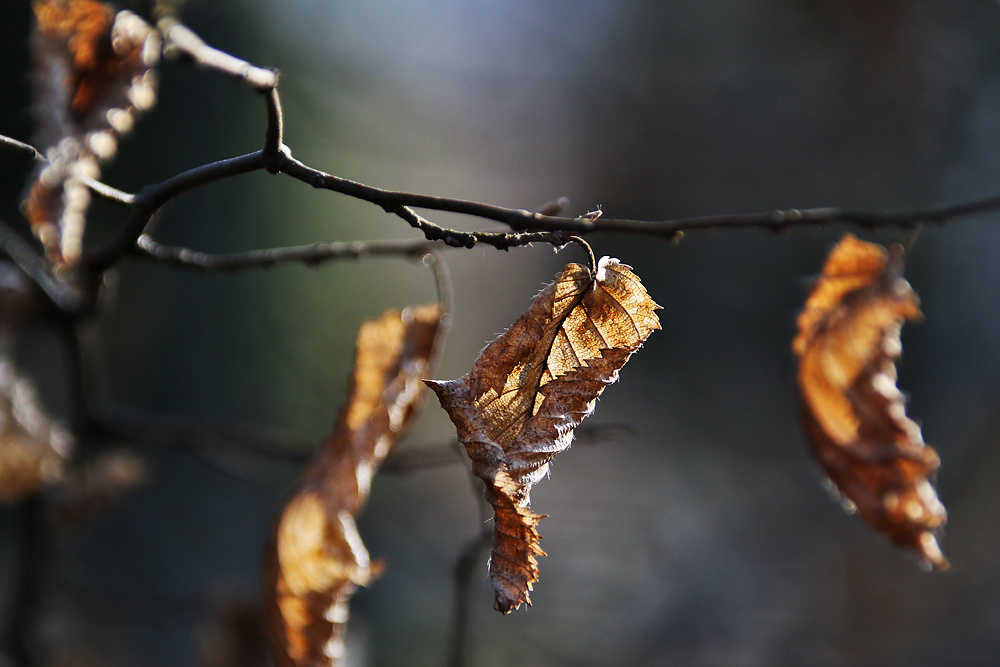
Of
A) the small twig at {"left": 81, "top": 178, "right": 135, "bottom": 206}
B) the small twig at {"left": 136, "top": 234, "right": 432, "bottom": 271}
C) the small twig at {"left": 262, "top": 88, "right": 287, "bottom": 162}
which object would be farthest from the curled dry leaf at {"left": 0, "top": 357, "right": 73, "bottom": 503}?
the small twig at {"left": 262, "top": 88, "right": 287, "bottom": 162}

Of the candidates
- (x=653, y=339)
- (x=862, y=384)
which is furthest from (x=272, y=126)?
(x=653, y=339)

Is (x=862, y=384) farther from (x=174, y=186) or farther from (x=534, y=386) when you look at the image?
(x=174, y=186)

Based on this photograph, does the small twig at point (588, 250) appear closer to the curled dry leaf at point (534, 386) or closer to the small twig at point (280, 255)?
the curled dry leaf at point (534, 386)

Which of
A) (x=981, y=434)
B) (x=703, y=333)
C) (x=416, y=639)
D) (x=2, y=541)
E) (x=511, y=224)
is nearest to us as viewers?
(x=511, y=224)

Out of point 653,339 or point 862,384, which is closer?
point 862,384

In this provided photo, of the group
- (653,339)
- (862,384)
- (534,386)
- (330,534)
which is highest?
(653,339)

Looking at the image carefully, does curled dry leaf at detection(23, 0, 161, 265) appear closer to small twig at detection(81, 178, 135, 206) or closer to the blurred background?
small twig at detection(81, 178, 135, 206)

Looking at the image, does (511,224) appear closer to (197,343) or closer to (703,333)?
(197,343)

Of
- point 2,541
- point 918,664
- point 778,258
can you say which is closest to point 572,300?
point 2,541
